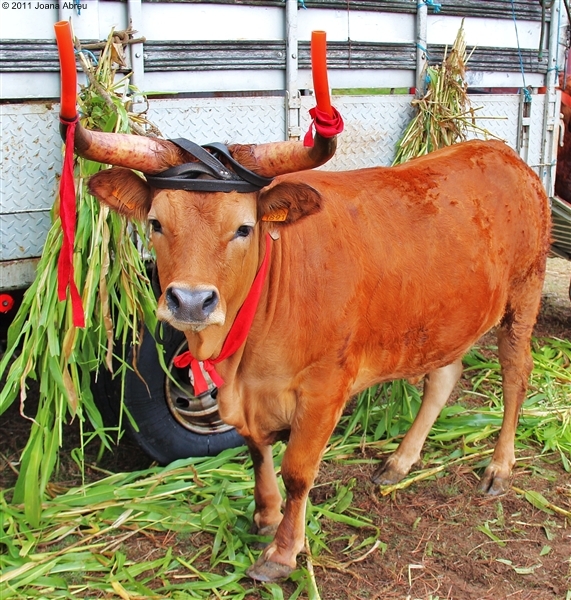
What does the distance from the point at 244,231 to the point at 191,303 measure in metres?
0.41

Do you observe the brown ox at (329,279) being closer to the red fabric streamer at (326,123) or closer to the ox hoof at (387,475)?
the ox hoof at (387,475)

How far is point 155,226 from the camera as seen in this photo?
3053mm

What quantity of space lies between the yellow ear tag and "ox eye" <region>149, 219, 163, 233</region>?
1.37ft

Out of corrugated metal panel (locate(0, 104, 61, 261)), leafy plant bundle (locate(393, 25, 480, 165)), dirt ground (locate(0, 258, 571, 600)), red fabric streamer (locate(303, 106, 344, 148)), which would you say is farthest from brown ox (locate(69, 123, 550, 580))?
corrugated metal panel (locate(0, 104, 61, 261))

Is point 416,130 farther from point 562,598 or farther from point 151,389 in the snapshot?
point 562,598

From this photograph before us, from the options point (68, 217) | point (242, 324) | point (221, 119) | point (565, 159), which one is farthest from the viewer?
point (565, 159)

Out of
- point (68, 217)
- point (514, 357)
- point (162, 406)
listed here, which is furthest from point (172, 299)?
point (514, 357)

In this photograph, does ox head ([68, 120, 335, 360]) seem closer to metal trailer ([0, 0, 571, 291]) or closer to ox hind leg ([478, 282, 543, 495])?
metal trailer ([0, 0, 571, 291])

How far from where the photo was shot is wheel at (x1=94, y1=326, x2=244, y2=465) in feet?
14.2

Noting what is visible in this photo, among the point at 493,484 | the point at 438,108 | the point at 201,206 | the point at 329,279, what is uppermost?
the point at 438,108

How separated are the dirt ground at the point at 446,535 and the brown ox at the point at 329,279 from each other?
168 millimetres

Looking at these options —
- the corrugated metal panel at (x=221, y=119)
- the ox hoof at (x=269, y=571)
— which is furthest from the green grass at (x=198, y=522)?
the corrugated metal panel at (x=221, y=119)

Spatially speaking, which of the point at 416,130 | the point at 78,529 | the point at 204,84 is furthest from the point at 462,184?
the point at 78,529

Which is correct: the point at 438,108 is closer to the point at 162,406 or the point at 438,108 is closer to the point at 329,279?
the point at 329,279
